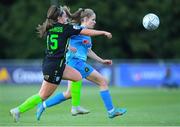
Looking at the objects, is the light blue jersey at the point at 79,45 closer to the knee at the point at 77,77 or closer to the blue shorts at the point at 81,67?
the blue shorts at the point at 81,67

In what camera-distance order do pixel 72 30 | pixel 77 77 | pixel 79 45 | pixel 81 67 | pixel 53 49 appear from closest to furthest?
pixel 72 30
pixel 53 49
pixel 77 77
pixel 81 67
pixel 79 45

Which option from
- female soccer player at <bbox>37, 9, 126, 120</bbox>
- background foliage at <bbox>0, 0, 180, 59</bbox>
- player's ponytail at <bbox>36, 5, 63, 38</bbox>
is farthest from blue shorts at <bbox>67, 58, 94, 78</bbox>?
background foliage at <bbox>0, 0, 180, 59</bbox>

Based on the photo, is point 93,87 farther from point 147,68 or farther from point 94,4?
point 94,4

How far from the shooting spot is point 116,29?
54719 millimetres

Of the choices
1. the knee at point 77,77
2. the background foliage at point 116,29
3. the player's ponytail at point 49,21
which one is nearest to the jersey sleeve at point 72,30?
the player's ponytail at point 49,21

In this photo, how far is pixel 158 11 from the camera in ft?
177

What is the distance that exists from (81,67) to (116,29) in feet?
131

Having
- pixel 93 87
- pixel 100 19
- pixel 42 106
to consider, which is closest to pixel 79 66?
pixel 42 106

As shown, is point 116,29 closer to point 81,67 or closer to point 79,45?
point 79,45

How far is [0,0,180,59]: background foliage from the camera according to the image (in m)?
53.6

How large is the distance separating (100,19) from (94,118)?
39071 millimetres

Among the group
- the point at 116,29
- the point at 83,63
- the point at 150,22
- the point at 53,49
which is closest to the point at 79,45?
the point at 83,63

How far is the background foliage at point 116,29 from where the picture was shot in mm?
53625

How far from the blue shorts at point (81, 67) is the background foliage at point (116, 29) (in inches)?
1507
